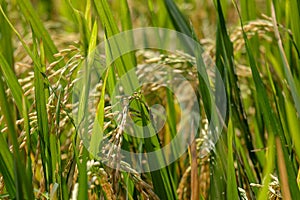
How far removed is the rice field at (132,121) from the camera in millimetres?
991

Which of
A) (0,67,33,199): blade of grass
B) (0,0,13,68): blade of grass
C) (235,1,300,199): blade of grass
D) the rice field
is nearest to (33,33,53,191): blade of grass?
the rice field

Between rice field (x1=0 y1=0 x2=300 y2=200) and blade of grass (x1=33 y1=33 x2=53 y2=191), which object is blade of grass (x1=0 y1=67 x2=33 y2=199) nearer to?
rice field (x1=0 y1=0 x2=300 y2=200)

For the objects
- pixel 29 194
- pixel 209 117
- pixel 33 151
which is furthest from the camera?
pixel 33 151

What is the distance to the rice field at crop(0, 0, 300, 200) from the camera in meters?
0.99

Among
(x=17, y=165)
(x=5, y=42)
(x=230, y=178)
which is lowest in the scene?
(x=230, y=178)

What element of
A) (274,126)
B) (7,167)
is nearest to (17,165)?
(7,167)

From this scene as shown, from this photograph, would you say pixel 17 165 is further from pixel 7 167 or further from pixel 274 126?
pixel 274 126

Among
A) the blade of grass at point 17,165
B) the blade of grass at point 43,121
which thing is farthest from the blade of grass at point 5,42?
the blade of grass at point 17,165

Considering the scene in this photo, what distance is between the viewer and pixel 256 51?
62.9 inches

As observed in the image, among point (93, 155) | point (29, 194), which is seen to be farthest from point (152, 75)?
point (29, 194)

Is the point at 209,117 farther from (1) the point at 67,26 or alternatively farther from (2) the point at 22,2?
(1) the point at 67,26

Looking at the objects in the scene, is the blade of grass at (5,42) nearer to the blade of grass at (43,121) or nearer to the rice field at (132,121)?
the rice field at (132,121)

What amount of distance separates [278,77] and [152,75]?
32cm

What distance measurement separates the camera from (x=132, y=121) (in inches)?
44.6
